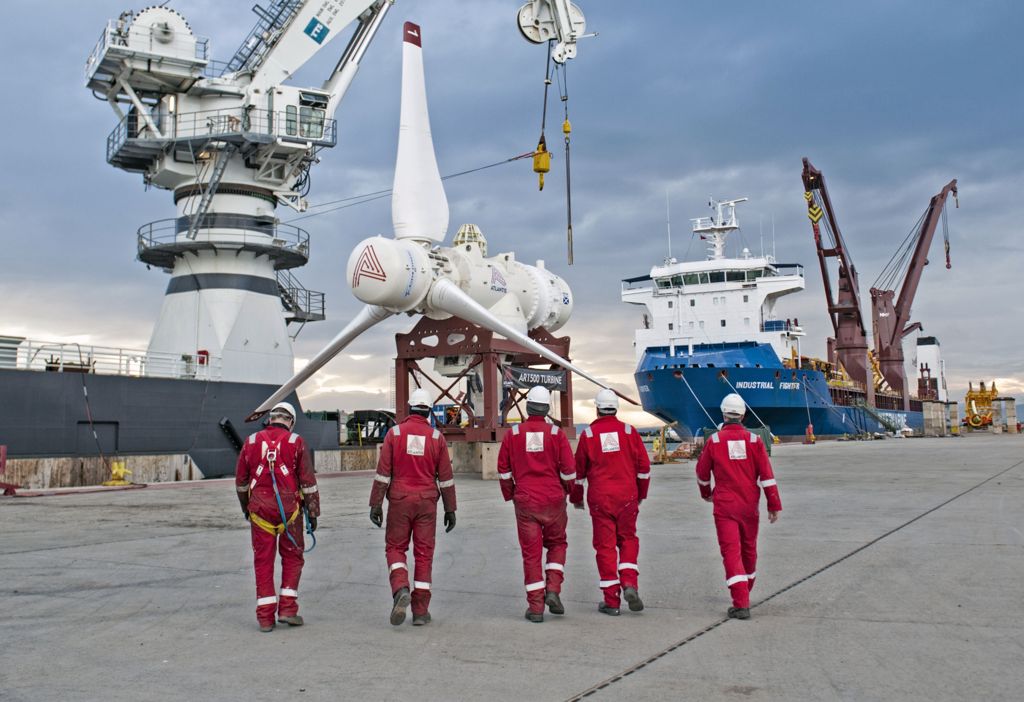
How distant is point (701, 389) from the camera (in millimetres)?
43469

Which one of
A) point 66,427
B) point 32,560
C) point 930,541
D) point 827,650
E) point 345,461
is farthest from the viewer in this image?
point 345,461

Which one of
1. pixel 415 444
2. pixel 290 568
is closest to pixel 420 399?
pixel 415 444

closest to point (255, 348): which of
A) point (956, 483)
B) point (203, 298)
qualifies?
point (203, 298)

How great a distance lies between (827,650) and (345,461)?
23.3 m

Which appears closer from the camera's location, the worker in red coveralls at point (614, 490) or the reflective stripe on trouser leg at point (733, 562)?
the reflective stripe on trouser leg at point (733, 562)

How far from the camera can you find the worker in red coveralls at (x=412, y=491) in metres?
6.18

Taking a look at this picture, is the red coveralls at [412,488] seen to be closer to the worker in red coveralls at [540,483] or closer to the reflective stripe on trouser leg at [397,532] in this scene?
the reflective stripe on trouser leg at [397,532]

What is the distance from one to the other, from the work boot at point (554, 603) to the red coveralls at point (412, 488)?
0.91m

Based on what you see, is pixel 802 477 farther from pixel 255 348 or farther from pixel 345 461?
pixel 255 348

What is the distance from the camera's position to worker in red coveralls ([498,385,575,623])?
6.36 meters

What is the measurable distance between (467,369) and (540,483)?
15.6 metres

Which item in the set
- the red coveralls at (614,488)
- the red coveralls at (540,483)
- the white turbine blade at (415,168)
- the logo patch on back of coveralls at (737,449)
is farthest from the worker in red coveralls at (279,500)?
the white turbine blade at (415,168)

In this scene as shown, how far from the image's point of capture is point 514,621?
6.02m

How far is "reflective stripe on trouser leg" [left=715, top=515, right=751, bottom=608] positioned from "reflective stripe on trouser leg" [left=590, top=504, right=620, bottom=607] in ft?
2.64
